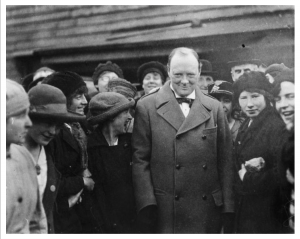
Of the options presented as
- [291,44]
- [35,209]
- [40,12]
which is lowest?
[35,209]

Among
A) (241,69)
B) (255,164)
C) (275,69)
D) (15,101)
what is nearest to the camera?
(15,101)

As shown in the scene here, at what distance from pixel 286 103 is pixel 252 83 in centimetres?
35

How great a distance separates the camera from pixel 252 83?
4.24 meters

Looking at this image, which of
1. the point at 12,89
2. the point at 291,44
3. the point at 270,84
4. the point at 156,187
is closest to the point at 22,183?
the point at 12,89

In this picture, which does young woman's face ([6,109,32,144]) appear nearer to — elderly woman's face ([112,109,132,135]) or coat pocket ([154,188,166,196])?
elderly woman's face ([112,109,132,135])

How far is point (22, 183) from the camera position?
3.96 metres

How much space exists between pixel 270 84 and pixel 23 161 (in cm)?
226

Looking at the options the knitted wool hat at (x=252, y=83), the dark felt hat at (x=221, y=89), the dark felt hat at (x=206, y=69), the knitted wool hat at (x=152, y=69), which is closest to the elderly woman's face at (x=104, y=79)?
the knitted wool hat at (x=152, y=69)

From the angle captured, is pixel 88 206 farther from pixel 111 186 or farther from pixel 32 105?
pixel 32 105

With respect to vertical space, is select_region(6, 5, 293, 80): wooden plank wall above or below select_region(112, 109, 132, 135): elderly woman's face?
above

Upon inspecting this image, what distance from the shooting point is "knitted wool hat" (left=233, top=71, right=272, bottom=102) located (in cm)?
422

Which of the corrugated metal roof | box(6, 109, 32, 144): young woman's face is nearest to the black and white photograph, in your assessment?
box(6, 109, 32, 144): young woman's face

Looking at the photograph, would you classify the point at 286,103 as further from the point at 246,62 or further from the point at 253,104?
the point at 246,62

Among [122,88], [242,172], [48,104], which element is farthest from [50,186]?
[242,172]
